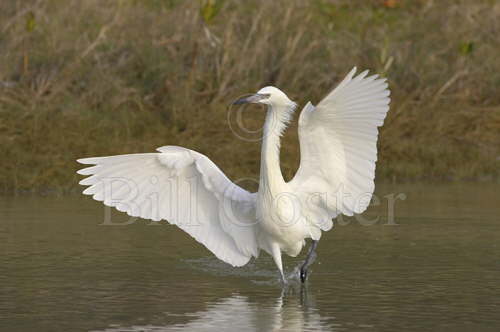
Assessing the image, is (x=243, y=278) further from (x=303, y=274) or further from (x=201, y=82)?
(x=201, y=82)

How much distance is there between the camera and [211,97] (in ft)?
57.4

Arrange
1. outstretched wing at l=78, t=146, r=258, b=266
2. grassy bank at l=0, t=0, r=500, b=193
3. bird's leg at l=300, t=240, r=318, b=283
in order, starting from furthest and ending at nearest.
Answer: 1. grassy bank at l=0, t=0, r=500, b=193
2. bird's leg at l=300, t=240, r=318, b=283
3. outstretched wing at l=78, t=146, r=258, b=266

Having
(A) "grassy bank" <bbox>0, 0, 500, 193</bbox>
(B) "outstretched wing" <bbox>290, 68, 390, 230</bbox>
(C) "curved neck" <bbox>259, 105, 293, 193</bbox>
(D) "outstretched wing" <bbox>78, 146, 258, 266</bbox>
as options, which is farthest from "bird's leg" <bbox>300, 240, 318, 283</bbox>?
(A) "grassy bank" <bbox>0, 0, 500, 193</bbox>

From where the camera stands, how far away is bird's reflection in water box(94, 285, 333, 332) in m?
7.84

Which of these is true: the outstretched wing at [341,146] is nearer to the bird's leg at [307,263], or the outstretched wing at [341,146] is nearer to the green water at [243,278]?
the bird's leg at [307,263]

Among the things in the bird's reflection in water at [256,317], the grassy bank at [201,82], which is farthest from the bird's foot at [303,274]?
the grassy bank at [201,82]

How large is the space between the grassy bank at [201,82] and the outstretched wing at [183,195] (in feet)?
19.1

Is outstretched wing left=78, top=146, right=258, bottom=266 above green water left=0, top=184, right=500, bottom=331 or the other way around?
above

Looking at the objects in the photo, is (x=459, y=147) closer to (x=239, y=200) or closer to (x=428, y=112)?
(x=428, y=112)

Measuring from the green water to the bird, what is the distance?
431mm

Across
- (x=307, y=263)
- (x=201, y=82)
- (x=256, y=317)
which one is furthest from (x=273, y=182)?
(x=201, y=82)

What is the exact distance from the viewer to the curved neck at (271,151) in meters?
9.21

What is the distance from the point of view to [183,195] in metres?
9.74

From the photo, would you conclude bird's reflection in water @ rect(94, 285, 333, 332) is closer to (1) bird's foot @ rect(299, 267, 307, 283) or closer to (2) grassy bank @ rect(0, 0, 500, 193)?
(1) bird's foot @ rect(299, 267, 307, 283)
